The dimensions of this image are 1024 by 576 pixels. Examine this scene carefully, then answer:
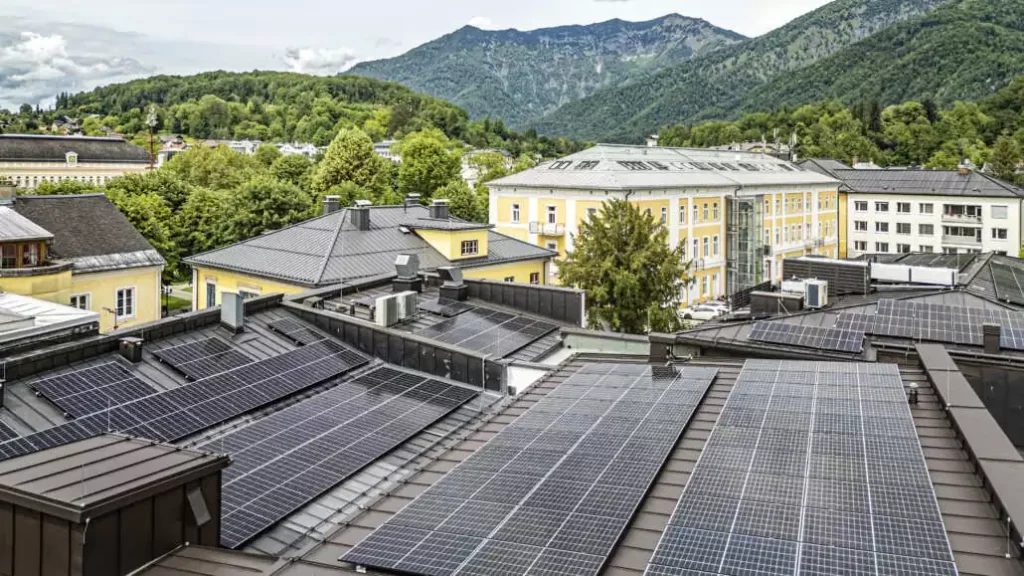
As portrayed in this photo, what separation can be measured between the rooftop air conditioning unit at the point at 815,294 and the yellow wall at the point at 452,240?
52.3 ft

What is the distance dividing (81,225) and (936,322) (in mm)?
37824

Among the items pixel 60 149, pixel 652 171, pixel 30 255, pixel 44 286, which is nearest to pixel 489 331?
pixel 44 286

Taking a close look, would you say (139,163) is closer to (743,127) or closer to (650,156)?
(650,156)

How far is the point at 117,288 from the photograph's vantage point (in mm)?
37375

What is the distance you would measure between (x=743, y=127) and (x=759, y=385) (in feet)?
595

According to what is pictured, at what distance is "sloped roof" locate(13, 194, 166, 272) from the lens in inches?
1433

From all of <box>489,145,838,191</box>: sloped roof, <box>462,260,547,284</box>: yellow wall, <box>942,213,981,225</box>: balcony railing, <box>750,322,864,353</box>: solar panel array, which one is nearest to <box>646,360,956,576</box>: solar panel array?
<box>750,322,864,353</box>: solar panel array

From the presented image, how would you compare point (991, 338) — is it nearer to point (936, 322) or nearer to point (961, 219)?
point (936, 322)

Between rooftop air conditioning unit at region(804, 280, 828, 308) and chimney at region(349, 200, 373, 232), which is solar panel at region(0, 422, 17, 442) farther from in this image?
chimney at region(349, 200, 373, 232)

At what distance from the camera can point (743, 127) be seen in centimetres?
18175

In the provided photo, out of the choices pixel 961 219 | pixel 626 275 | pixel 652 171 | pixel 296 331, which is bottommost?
pixel 296 331

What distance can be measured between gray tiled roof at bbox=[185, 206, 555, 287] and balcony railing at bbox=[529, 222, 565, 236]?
1681 cm

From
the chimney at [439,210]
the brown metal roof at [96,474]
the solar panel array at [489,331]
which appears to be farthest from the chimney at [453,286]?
the chimney at [439,210]

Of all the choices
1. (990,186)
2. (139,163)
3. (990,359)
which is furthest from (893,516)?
(139,163)
